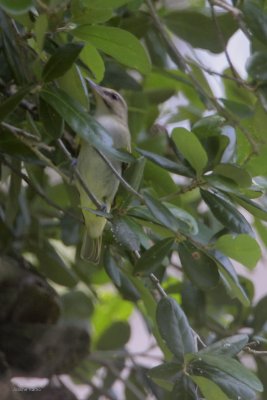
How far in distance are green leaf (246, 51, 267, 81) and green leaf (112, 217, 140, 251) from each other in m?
0.25

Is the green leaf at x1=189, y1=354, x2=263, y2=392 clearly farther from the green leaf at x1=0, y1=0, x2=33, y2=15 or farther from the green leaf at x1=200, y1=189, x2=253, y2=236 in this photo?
the green leaf at x1=0, y1=0, x2=33, y2=15

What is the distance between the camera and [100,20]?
0.79 m

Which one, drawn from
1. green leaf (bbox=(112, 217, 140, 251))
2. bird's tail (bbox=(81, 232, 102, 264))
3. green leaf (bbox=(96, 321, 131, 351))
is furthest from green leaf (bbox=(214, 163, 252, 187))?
green leaf (bbox=(96, 321, 131, 351))

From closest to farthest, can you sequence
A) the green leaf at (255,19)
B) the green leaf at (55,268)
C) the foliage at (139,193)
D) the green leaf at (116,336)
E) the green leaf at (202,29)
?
1. the foliage at (139,193)
2. the green leaf at (255,19)
3. the green leaf at (202,29)
4. the green leaf at (55,268)
5. the green leaf at (116,336)

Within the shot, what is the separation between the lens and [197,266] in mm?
857

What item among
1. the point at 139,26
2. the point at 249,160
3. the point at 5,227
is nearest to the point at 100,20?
the point at 249,160

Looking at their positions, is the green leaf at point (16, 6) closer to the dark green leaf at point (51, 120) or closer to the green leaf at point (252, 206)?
the dark green leaf at point (51, 120)

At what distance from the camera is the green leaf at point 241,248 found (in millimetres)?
845

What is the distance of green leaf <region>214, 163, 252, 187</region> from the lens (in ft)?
2.69

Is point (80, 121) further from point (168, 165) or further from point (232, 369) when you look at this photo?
point (232, 369)

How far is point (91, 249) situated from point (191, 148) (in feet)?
0.77

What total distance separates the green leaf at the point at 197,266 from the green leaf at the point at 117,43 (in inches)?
7.7

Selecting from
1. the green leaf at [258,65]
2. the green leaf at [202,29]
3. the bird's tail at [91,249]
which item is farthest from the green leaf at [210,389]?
the green leaf at [202,29]

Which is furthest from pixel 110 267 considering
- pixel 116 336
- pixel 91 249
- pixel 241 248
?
pixel 116 336
